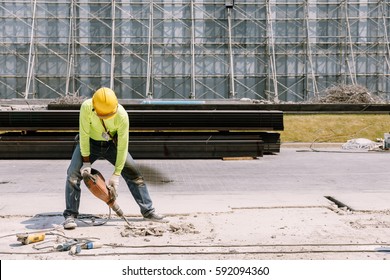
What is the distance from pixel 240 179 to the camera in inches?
434

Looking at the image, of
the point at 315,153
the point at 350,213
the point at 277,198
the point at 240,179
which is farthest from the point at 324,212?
the point at 315,153

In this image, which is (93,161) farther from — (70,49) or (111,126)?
(70,49)

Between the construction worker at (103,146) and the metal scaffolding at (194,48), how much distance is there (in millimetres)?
23751

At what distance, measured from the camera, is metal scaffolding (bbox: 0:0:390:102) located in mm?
30859

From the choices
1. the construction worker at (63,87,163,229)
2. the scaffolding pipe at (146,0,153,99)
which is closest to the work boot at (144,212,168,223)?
the construction worker at (63,87,163,229)

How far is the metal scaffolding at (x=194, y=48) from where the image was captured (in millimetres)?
30859

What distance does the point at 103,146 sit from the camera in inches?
260

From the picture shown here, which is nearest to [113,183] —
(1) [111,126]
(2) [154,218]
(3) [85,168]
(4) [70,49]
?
(3) [85,168]

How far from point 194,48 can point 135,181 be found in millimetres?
25033

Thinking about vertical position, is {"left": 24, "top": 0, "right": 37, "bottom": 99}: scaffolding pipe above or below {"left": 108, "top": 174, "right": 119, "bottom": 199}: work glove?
above

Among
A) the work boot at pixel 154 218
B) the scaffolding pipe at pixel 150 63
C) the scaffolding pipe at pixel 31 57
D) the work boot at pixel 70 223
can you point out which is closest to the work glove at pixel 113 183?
the work boot at pixel 70 223

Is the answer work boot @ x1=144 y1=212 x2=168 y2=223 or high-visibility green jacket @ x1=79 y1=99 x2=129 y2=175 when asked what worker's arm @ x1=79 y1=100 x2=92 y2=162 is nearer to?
high-visibility green jacket @ x1=79 y1=99 x2=129 y2=175

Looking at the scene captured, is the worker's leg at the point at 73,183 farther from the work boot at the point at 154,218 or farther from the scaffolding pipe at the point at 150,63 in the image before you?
the scaffolding pipe at the point at 150,63
